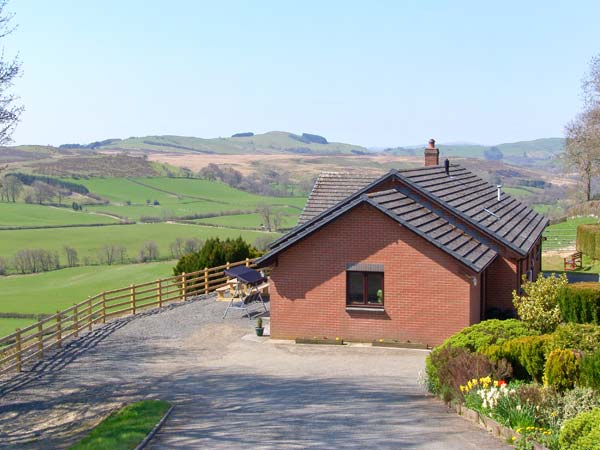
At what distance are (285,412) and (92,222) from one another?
95.9 meters

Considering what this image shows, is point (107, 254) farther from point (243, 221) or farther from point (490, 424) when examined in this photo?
point (490, 424)

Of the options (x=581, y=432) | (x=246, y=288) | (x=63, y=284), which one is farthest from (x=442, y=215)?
(x=63, y=284)

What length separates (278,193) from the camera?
149 metres

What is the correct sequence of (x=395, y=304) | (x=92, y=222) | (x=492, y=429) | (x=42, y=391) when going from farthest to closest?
(x=92, y=222) < (x=395, y=304) < (x=42, y=391) < (x=492, y=429)

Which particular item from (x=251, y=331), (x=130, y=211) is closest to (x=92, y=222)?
(x=130, y=211)

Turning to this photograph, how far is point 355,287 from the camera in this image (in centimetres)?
2359

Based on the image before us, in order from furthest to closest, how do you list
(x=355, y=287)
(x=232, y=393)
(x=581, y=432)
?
(x=355, y=287) < (x=232, y=393) < (x=581, y=432)

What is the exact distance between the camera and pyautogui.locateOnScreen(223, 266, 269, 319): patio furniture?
27859 millimetres

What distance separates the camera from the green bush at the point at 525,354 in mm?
15000

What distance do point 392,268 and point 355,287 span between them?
53.9 inches

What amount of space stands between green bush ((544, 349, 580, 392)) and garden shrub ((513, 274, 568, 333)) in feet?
17.9

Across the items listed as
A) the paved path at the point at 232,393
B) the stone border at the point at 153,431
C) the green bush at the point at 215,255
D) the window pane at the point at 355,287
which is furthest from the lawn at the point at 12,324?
the stone border at the point at 153,431

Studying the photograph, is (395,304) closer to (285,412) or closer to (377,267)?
(377,267)

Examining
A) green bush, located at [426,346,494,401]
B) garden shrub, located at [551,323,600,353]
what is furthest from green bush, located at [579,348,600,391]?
green bush, located at [426,346,494,401]
